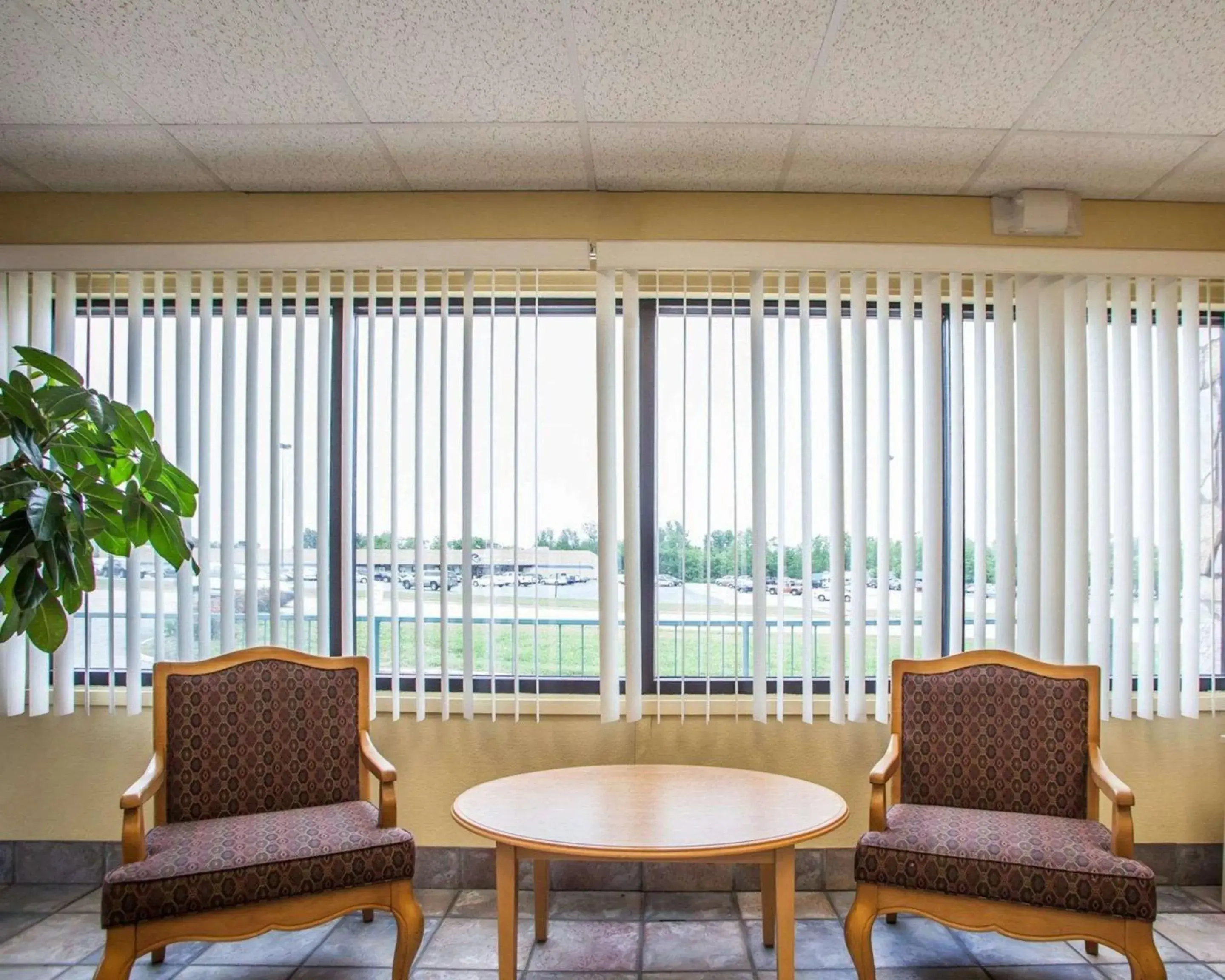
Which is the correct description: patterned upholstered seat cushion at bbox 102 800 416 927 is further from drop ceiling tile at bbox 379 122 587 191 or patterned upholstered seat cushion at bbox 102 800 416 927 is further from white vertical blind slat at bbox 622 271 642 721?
drop ceiling tile at bbox 379 122 587 191

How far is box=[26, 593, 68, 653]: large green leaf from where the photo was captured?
8.48 feet

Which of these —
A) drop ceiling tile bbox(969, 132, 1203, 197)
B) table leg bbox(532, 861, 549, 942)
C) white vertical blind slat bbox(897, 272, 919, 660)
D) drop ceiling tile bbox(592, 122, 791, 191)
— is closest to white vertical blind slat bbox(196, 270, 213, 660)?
table leg bbox(532, 861, 549, 942)

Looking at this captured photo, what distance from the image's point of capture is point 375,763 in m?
2.58

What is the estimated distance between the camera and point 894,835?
2312mm

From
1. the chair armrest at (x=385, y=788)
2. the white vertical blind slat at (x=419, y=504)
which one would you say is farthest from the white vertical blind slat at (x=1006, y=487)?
the chair armrest at (x=385, y=788)

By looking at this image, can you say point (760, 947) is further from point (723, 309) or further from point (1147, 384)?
point (1147, 384)

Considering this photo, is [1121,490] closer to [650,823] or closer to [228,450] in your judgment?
[650,823]

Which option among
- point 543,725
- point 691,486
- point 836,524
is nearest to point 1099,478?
point 836,524

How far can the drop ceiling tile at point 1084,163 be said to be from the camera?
8.78ft

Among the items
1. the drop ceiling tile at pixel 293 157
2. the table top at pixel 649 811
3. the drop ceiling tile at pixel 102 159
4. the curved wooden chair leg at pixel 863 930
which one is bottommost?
the curved wooden chair leg at pixel 863 930

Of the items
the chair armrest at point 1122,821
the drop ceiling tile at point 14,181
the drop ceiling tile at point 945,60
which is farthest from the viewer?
the drop ceiling tile at point 14,181

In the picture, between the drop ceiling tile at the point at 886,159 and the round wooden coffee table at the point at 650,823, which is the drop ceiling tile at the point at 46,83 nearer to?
the drop ceiling tile at the point at 886,159

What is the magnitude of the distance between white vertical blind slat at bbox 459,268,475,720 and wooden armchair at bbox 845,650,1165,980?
150cm

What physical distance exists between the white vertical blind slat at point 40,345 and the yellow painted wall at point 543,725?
14cm
